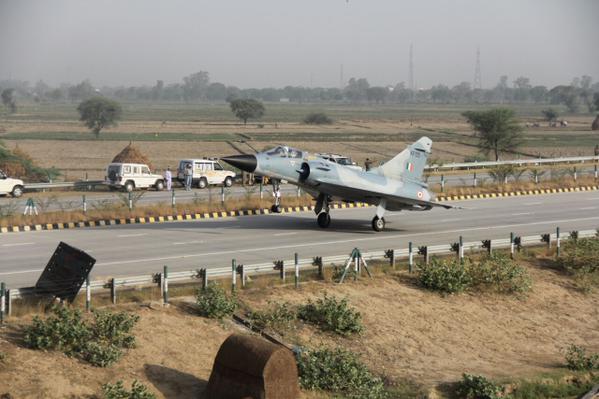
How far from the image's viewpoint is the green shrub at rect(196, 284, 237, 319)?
20953 mm

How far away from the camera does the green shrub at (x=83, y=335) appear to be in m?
17.9

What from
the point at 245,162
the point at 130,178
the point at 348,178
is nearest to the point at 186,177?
the point at 130,178

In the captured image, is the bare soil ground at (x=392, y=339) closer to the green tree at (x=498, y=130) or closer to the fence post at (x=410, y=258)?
the fence post at (x=410, y=258)

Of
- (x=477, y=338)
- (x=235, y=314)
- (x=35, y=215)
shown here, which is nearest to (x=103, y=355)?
(x=235, y=314)

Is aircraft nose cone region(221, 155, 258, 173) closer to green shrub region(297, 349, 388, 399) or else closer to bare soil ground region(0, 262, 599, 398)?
bare soil ground region(0, 262, 599, 398)

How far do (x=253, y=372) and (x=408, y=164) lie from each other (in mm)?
20386

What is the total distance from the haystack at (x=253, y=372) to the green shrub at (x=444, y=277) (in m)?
9.41

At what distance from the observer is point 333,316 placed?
71.3 feet

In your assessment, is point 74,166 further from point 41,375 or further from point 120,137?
point 41,375

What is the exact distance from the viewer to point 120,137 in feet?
409

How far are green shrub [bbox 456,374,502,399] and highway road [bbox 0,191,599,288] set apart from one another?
1046 cm

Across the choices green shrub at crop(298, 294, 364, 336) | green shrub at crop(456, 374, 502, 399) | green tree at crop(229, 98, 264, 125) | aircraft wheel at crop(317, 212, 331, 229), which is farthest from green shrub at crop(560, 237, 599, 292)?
green tree at crop(229, 98, 264, 125)

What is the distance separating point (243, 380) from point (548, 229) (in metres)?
22.8

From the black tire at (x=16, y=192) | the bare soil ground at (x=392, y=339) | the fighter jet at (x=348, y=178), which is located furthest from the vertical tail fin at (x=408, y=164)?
the black tire at (x=16, y=192)
